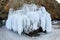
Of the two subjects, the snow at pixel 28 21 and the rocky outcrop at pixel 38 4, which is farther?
the rocky outcrop at pixel 38 4

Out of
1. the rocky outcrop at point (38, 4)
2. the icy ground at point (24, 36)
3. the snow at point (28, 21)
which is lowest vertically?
the icy ground at point (24, 36)

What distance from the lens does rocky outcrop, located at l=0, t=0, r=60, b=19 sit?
5.86ft

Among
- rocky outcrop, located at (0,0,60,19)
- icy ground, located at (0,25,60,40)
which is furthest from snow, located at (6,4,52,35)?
rocky outcrop, located at (0,0,60,19)

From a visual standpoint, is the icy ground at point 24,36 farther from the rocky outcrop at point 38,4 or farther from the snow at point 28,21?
the rocky outcrop at point 38,4

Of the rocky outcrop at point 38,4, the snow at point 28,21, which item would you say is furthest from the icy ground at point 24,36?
the rocky outcrop at point 38,4

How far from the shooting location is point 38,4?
1.84m

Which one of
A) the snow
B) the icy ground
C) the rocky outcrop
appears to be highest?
the rocky outcrop

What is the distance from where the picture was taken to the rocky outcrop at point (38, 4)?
5.86 ft

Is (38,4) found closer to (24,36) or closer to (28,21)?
(28,21)

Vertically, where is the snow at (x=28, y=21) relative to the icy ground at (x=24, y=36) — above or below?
above

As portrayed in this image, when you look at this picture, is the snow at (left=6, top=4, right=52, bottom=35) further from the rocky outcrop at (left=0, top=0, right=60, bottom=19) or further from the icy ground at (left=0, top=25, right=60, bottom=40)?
the rocky outcrop at (left=0, top=0, right=60, bottom=19)

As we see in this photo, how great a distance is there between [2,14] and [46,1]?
0.57 metres

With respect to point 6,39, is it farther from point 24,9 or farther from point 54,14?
point 54,14

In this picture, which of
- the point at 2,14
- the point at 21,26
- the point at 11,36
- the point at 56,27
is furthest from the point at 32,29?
the point at 2,14
